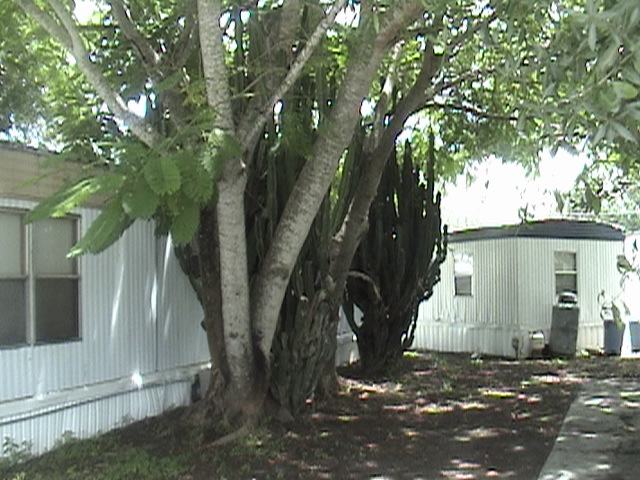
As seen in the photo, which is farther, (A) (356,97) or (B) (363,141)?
(B) (363,141)

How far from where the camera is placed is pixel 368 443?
952cm

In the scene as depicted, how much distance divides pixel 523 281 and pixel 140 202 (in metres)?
13.4

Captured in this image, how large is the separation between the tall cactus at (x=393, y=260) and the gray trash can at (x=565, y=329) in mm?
4154

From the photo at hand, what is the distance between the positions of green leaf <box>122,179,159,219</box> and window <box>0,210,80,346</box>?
9.69 feet

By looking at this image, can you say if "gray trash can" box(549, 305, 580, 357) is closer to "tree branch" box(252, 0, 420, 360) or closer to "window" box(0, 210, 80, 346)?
"tree branch" box(252, 0, 420, 360)

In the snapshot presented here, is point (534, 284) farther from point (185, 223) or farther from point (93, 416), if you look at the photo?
point (185, 223)

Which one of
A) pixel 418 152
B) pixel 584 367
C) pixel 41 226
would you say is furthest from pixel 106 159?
pixel 584 367

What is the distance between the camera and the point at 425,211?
15.2 meters

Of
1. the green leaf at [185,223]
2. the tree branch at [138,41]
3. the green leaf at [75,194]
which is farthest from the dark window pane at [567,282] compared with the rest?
the green leaf at [75,194]

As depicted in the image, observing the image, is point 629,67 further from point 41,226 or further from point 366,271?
point 366,271

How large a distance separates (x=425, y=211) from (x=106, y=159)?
7.85 metres

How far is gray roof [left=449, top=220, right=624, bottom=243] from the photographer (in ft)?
60.1

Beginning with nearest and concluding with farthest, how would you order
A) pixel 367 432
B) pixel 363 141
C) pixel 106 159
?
pixel 106 159
pixel 367 432
pixel 363 141

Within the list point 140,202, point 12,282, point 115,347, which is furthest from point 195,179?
point 115,347
